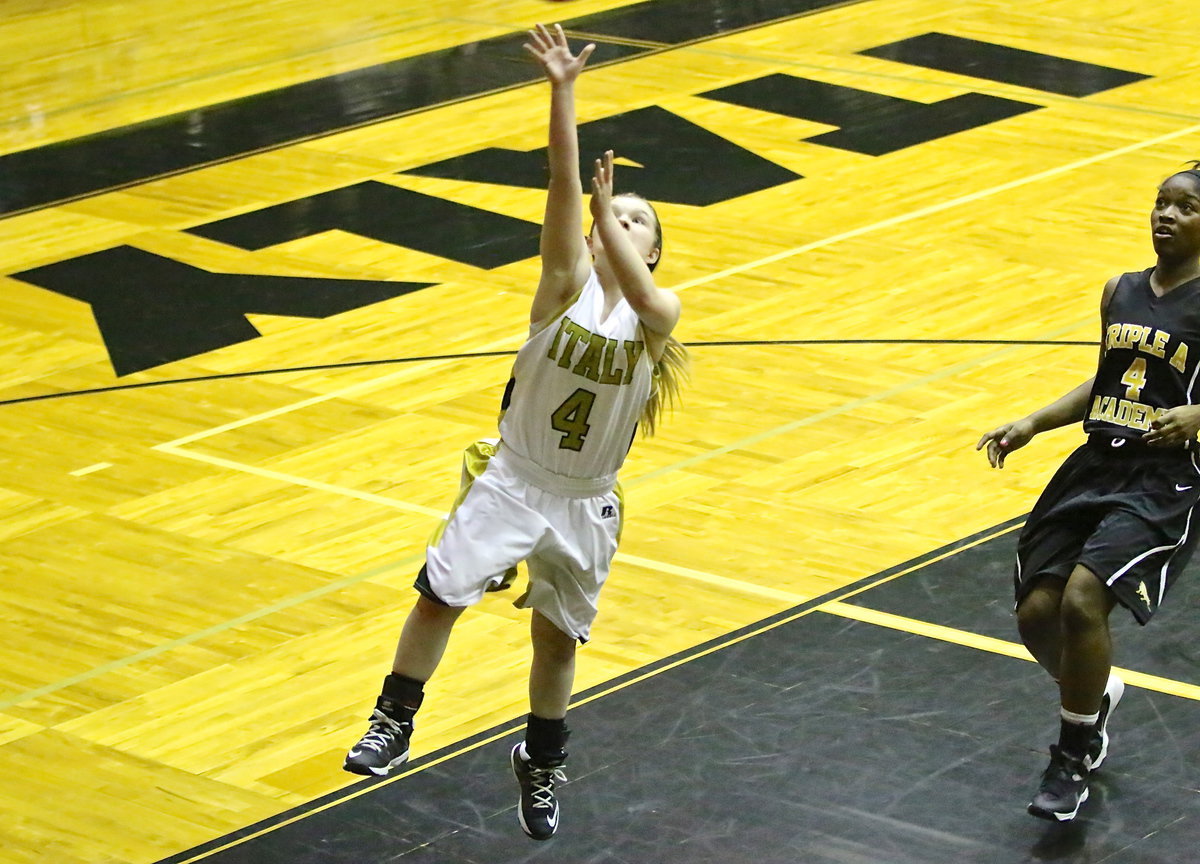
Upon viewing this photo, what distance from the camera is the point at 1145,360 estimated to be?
4.82 meters

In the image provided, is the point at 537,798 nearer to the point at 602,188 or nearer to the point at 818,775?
the point at 818,775

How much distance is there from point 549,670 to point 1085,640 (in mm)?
1205

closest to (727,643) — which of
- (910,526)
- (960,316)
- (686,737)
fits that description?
(686,737)

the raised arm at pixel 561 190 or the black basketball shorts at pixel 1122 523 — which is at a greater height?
the raised arm at pixel 561 190

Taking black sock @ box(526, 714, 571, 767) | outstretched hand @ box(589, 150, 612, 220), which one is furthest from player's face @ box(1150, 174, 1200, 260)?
black sock @ box(526, 714, 571, 767)

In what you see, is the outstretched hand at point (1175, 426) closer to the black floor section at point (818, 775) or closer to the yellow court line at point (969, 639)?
the black floor section at point (818, 775)

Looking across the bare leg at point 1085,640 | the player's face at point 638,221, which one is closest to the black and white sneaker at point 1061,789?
the bare leg at point 1085,640

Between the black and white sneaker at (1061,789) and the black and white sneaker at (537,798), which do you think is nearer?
the black and white sneaker at (537,798)

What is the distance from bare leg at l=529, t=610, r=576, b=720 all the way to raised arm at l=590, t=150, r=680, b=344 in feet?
2.38

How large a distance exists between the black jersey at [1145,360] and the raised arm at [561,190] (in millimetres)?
1295

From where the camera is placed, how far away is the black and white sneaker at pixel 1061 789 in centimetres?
488

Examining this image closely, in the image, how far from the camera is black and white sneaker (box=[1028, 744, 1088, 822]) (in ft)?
16.0

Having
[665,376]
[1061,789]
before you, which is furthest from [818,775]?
[665,376]

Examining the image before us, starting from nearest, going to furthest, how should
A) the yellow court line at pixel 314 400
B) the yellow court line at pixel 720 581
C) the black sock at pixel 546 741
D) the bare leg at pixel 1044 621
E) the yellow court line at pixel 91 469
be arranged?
the black sock at pixel 546 741 < the bare leg at pixel 1044 621 < the yellow court line at pixel 720 581 < the yellow court line at pixel 91 469 < the yellow court line at pixel 314 400
